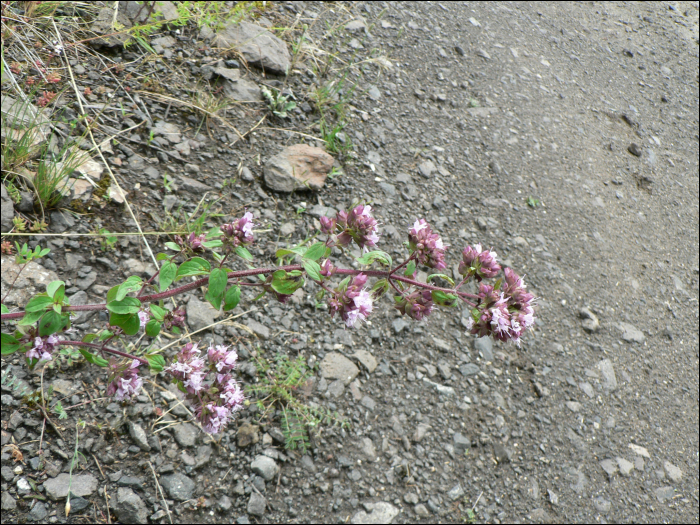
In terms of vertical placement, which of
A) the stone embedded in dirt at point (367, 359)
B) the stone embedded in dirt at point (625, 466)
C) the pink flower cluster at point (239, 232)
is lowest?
the stone embedded in dirt at point (625, 466)

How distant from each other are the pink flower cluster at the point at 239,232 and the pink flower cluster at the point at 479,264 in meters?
0.72

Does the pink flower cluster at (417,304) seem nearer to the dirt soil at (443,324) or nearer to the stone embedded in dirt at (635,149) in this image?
the dirt soil at (443,324)

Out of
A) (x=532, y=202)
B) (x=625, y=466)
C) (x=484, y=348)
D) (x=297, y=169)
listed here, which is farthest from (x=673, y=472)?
(x=297, y=169)

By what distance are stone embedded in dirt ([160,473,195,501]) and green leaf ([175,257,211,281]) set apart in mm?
1164

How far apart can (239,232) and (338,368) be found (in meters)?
1.45

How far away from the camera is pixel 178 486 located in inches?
86.1

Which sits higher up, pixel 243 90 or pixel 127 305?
pixel 127 305

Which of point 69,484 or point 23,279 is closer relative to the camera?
point 69,484

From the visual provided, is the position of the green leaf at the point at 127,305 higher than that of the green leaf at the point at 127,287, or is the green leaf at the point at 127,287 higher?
the green leaf at the point at 127,287

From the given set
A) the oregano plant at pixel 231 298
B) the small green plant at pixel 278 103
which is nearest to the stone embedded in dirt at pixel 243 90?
the small green plant at pixel 278 103

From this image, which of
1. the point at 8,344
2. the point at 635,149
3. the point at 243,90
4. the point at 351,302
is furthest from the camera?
the point at 635,149

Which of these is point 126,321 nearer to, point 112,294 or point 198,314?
point 112,294

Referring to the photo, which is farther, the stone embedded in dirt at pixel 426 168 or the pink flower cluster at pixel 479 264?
the stone embedded in dirt at pixel 426 168

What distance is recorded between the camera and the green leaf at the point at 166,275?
150 centimetres
